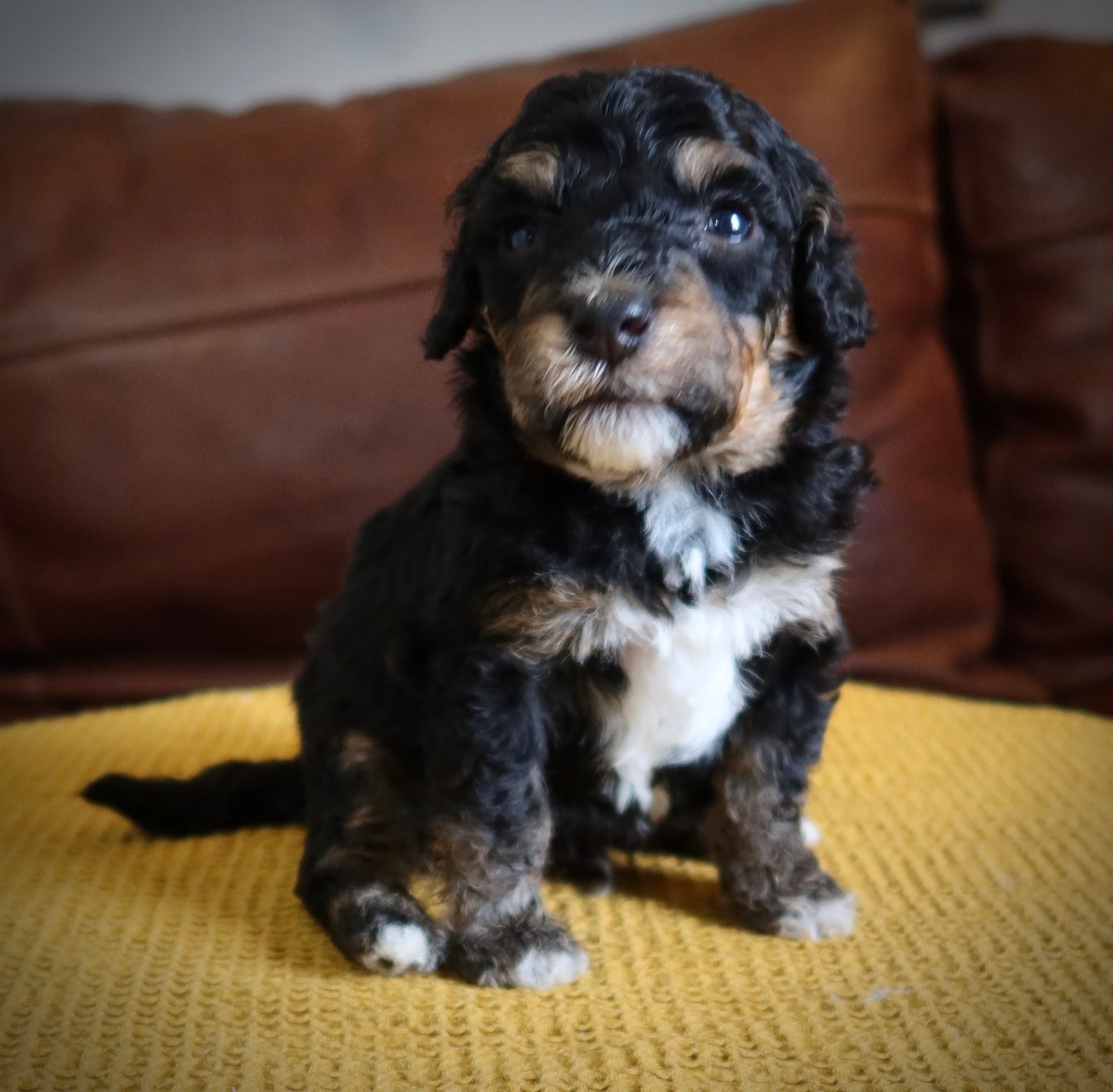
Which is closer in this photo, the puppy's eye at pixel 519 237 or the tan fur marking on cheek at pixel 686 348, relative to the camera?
the tan fur marking on cheek at pixel 686 348

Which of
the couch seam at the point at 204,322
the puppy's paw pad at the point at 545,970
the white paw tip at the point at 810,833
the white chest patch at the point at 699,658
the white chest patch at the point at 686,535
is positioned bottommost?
the white paw tip at the point at 810,833

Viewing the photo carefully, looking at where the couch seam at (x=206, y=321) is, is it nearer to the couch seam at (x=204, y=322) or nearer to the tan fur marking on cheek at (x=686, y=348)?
the couch seam at (x=204, y=322)

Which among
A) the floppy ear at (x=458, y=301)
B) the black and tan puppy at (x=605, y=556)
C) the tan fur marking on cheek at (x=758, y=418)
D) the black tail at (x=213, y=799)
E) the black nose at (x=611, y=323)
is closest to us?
the black nose at (x=611, y=323)

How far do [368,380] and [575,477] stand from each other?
1233mm

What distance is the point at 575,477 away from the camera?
1710 millimetres

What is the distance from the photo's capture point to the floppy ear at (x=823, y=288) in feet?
5.82

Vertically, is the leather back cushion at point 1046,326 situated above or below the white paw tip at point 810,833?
above

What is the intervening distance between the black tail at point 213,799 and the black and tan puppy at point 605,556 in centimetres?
22

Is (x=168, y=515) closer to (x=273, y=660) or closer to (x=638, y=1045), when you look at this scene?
(x=273, y=660)

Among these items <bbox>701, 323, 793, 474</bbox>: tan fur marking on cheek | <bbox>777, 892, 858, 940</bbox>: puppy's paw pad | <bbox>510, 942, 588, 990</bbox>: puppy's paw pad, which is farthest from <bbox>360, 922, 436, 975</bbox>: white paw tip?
<bbox>701, 323, 793, 474</bbox>: tan fur marking on cheek

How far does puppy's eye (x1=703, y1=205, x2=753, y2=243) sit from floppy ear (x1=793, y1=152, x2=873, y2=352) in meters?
0.14

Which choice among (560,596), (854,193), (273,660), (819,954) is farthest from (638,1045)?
(854,193)

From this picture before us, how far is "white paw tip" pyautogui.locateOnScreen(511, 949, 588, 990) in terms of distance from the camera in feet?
5.37

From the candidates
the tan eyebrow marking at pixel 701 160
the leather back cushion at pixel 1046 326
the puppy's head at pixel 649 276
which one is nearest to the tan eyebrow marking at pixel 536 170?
the puppy's head at pixel 649 276
